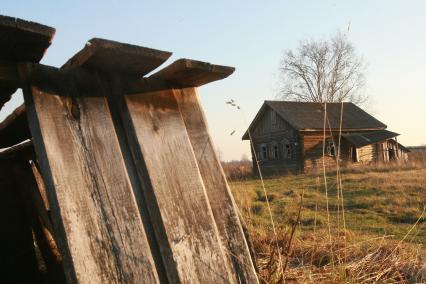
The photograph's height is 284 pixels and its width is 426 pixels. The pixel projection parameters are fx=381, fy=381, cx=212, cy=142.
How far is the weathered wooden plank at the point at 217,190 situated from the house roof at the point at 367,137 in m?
24.3

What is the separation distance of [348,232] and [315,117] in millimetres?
22466

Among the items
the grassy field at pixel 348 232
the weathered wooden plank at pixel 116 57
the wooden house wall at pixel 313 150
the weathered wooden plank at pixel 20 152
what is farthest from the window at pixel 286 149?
the weathered wooden plank at pixel 116 57

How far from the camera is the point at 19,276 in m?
3.25

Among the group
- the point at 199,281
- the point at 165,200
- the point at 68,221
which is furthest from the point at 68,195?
the point at 199,281

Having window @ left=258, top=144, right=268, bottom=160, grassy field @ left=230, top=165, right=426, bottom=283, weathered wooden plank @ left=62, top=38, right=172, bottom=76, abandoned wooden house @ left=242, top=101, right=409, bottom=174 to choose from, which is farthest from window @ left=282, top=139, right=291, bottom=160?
weathered wooden plank @ left=62, top=38, right=172, bottom=76

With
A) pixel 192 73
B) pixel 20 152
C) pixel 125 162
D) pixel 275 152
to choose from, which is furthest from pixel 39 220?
pixel 275 152

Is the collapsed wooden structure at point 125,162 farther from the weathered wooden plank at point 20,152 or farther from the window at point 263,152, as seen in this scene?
the window at point 263,152

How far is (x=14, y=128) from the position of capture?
243 cm

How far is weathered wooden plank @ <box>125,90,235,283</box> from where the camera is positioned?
1.96 m

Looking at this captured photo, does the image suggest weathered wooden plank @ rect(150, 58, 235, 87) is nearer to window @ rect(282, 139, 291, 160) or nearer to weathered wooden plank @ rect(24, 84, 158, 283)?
weathered wooden plank @ rect(24, 84, 158, 283)

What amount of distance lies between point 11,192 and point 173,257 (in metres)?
2.14

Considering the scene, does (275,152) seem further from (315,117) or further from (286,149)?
(315,117)

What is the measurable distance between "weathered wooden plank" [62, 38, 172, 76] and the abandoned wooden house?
22.1 m

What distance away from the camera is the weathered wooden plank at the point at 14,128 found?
2.08 m
